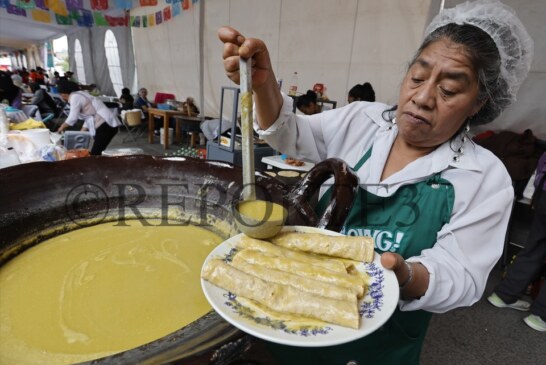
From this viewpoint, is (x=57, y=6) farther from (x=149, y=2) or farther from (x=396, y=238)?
(x=396, y=238)

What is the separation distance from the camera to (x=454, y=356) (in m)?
2.13

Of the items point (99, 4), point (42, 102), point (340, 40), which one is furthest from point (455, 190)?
point (99, 4)

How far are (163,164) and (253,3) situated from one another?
19.2 ft

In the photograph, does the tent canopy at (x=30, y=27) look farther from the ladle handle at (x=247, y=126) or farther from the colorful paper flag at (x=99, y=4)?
the ladle handle at (x=247, y=126)

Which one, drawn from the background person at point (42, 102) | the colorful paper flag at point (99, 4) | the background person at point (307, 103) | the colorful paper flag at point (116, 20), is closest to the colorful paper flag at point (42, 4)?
the colorful paper flag at point (99, 4)

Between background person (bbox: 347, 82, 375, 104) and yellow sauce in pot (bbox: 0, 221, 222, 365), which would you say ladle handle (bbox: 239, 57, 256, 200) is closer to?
yellow sauce in pot (bbox: 0, 221, 222, 365)

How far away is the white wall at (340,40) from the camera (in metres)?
3.06

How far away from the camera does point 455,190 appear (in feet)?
3.16

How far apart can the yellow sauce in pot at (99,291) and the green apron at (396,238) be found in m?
0.38

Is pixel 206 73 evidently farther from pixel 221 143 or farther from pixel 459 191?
pixel 459 191

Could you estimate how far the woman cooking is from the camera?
0.89 meters

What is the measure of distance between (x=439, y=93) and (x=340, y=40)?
4.37 m

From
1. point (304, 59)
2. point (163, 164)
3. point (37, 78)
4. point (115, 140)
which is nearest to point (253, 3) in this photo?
point (304, 59)

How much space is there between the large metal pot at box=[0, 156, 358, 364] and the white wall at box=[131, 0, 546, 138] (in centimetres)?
274
